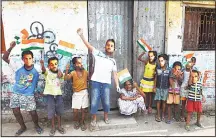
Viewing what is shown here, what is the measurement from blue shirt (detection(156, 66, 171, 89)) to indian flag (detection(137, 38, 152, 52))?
0.51 meters

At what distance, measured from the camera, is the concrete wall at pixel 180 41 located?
4.67 meters

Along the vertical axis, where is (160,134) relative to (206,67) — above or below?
below

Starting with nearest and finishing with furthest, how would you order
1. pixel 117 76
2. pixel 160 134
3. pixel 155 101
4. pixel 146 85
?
pixel 160 134, pixel 117 76, pixel 146 85, pixel 155 101

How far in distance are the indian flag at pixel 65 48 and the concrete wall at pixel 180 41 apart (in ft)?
6.22

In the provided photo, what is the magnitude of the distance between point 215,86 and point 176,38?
1431mm

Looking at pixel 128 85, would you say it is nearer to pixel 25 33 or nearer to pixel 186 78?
pixel 186 78

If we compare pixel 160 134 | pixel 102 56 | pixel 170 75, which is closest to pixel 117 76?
pixel 102 56

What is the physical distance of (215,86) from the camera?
5.14 m

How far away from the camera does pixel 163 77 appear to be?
172 inches

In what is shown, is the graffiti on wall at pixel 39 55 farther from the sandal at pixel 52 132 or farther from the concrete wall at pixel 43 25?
the sandal at pixel 52 132

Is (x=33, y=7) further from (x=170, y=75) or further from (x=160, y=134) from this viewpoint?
(x=160, y=134)

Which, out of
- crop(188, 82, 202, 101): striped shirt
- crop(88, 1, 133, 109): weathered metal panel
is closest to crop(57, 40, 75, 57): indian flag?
crop(88, 1, 133, 109): weathered metal panel

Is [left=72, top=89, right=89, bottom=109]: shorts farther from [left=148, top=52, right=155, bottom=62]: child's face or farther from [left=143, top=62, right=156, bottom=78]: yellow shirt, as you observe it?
[left=148, top=52, right=155, bottom=62]: child's face

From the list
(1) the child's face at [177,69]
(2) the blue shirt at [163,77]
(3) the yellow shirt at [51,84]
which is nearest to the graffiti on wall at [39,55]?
(3) the yellow shirt at [51,84]
